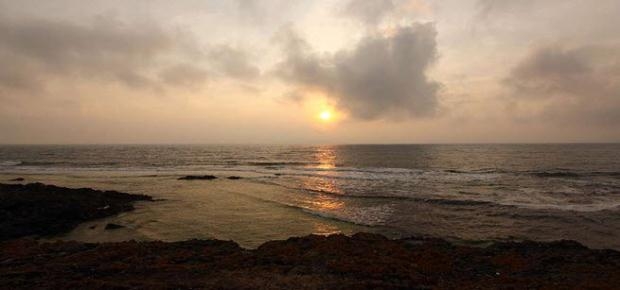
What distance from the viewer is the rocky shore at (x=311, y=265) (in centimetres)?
953

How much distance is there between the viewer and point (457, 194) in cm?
3112

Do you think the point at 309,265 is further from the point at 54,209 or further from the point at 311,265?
the point at 54,209

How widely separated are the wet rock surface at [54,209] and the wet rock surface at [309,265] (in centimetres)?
353

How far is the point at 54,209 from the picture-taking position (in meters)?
20.3

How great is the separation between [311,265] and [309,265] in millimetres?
57

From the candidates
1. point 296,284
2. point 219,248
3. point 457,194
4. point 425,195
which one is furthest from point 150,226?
point 457,194

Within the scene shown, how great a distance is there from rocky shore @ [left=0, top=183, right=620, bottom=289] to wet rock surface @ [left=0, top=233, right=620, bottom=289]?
3 cm

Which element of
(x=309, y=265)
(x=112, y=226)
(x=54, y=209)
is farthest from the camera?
(x=54, y=209)

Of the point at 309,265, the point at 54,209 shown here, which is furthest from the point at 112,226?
the point at 309,265

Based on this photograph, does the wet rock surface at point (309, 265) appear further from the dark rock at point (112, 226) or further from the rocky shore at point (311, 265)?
the dark rock at point (112, 226)

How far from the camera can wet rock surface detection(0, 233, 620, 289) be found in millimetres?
9531

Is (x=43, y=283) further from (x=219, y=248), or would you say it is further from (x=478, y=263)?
(x=478, y=263)

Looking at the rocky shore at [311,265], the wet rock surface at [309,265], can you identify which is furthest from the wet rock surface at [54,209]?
the wet rock surface at [309,265]

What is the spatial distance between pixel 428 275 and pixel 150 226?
43.8ft
